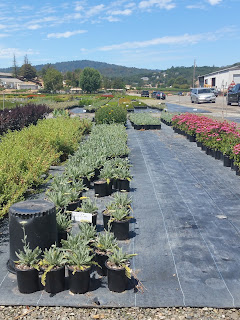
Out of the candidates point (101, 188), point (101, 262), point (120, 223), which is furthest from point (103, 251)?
point (101, 188)

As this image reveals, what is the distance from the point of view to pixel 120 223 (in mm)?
4785

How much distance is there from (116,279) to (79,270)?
1.31 feet

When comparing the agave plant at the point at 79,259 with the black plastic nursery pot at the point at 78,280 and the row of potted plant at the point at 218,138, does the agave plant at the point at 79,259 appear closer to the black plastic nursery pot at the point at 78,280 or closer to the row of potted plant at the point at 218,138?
the black plastic nursery pot at the point at 78,280

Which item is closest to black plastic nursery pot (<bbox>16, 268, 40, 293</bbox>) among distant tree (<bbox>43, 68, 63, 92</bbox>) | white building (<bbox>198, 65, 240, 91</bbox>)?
white building (<bbox>198, 65, 240, 91</bbox>)

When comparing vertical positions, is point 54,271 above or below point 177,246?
above

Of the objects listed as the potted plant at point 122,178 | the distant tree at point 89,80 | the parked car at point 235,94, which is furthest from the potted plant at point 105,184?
the distant tree at point 89,80

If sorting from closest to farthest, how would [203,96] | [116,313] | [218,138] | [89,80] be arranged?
[116,313] → [218,138] → [203,96] → [89,80]

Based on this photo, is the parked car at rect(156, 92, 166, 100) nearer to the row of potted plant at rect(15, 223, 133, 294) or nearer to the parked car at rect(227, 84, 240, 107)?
the parked car at rect(227, 84, 240, 107)

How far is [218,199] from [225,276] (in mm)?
2760

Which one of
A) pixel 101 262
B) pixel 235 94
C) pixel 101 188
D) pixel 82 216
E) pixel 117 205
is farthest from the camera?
pixel 235 94

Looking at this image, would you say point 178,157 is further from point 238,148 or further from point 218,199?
point 218,199

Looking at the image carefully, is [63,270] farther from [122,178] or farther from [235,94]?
[235,94]

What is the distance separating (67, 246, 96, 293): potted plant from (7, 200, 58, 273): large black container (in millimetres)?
485

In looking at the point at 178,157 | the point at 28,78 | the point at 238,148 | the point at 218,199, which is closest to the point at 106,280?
the point at 218,199
